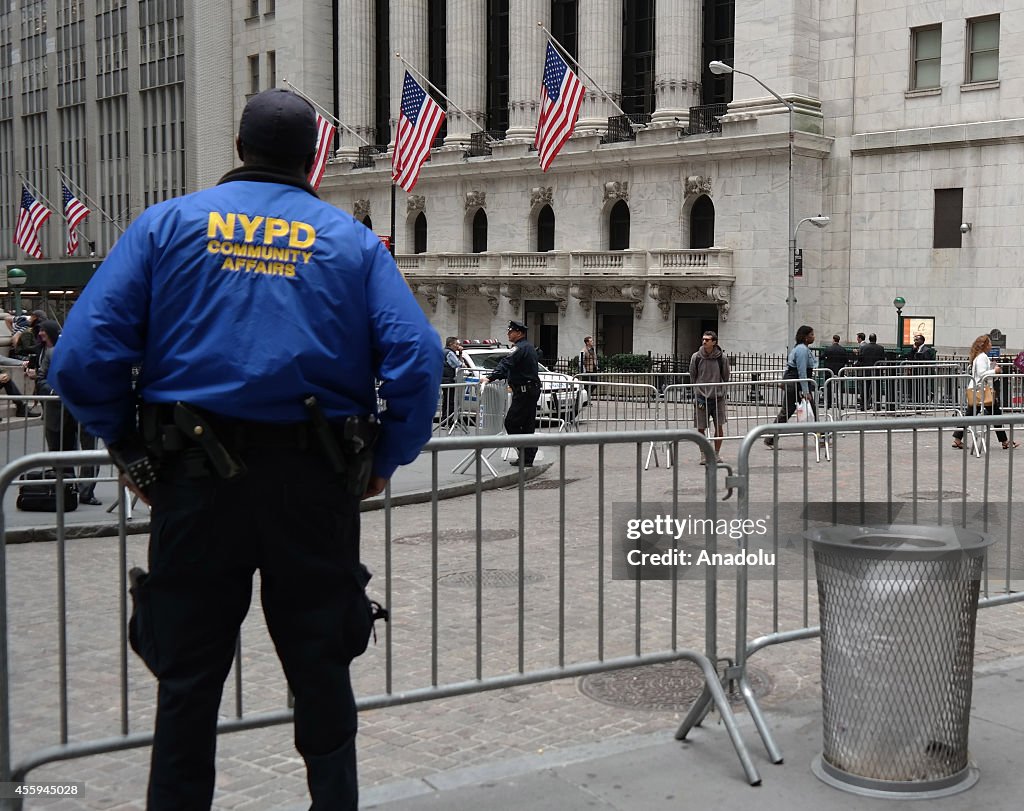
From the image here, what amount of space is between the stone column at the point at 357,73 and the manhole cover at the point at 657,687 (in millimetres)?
50939

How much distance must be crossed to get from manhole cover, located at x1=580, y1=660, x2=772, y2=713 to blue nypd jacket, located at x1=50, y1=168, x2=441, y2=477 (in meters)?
3.01

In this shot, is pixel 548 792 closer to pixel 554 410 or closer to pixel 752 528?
pixel 752 528

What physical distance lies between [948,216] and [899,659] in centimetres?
3481

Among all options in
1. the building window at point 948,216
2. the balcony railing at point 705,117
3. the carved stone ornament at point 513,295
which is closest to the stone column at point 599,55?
the balcony railing at point 705,117

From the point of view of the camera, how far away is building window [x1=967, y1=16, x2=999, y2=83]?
35844 millimetres

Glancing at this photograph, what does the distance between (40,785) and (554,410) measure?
17171 millimetres

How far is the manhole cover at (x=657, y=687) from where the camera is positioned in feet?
19.6

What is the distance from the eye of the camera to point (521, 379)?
1623cm

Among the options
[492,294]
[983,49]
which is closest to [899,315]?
[983,49]

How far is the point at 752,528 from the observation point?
19.0ft

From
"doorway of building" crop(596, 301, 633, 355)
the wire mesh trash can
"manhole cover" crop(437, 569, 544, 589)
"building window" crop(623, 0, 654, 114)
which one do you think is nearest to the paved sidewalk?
the wire mesh trash can

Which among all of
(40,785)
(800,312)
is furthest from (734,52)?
(40,785)

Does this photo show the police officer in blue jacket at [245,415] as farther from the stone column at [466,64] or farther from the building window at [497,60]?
the building window at [497,60]

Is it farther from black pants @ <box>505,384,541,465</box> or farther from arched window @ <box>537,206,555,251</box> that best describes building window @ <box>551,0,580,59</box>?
black pants @ <box>505,384,541,465</box>
